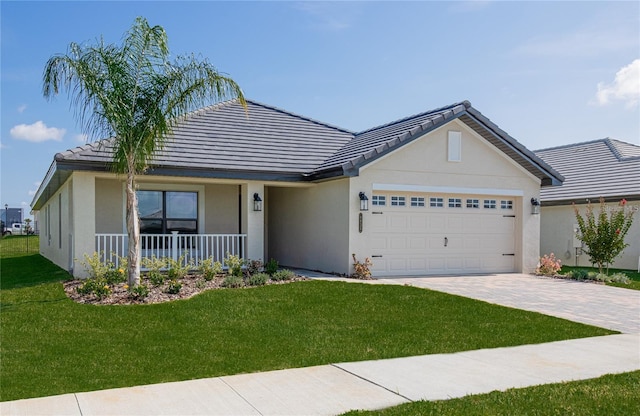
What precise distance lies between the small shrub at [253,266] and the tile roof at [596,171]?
44.8 ft

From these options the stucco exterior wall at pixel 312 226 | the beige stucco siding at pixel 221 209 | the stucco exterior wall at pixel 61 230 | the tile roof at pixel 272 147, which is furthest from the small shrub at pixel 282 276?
the stucco exterior wall at pixel 61 230

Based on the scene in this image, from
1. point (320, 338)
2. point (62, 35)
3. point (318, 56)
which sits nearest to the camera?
point (320, 338)

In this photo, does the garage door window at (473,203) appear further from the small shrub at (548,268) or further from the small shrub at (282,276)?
the small shrub at (282,276)

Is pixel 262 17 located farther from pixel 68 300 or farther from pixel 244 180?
pixel 68 300

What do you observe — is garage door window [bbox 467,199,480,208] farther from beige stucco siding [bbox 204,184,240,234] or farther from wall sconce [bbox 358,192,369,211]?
beige stucco siding [bbox 204,184,240,234]

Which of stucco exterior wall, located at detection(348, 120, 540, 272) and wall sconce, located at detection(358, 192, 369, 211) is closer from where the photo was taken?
wall sconce, located at detection(358, 192, 369, 211)

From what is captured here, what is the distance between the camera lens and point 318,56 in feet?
48.8

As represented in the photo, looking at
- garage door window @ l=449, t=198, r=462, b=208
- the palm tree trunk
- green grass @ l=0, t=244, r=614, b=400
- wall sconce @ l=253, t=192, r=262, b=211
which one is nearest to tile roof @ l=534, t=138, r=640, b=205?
garage door window @ l=449, t=198, r=462, b=208

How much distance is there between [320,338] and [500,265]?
10.7 metres

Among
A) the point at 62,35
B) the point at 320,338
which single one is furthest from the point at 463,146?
the point at 62,35

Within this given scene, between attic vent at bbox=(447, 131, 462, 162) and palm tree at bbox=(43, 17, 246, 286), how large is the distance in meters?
6.97

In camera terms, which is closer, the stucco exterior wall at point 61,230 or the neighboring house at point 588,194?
the stucco exterior wall at point 61,230

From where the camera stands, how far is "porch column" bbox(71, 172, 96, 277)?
13.6m

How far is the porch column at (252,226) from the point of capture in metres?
15.4
